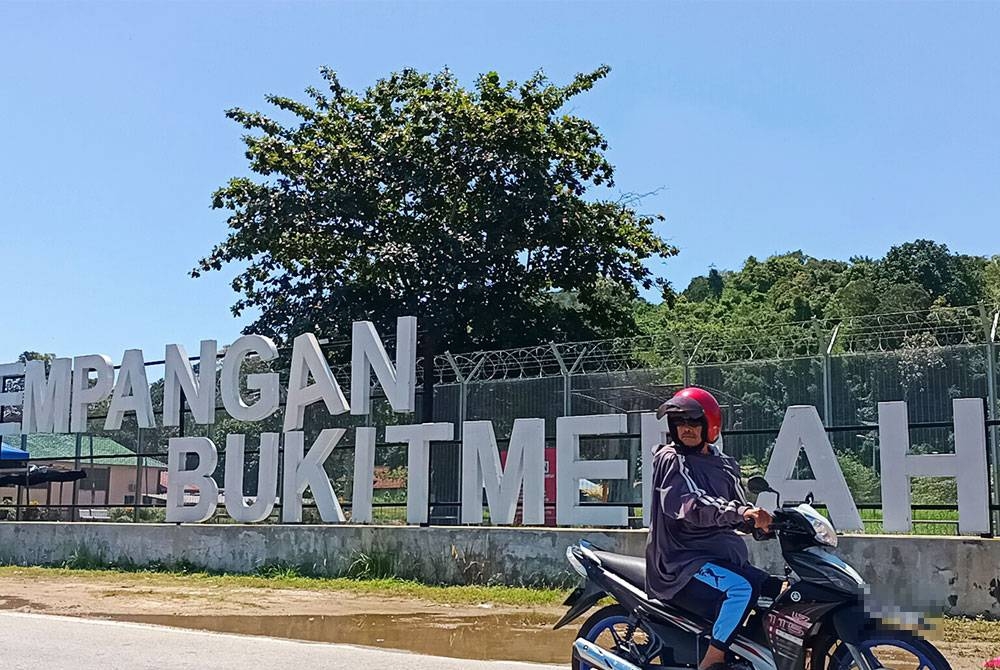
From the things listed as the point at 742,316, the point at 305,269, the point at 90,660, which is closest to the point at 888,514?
the point at 90,660

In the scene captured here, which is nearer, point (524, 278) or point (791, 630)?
point (791, 630)

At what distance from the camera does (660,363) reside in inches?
530

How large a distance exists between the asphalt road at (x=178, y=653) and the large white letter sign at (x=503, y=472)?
4790mm

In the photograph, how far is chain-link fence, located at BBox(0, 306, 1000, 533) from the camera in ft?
38.5

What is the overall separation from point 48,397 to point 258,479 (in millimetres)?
5462

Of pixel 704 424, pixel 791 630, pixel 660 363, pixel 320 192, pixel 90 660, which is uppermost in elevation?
pixel 320 192

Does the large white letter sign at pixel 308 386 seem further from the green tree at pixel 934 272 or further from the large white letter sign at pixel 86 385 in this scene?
the green tree at pixel 934 272

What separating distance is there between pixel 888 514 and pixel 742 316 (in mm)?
50916

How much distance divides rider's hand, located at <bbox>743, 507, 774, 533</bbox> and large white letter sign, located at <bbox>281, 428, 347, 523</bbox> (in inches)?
417

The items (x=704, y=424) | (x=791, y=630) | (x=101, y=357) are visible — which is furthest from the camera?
(x=101, y=357)

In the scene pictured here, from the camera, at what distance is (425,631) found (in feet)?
32.6

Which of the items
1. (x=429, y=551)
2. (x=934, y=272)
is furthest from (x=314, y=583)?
(x=934, y=272)

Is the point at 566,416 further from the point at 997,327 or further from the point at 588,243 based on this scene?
the point at 588,243

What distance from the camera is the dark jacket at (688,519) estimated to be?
16.9 feet
